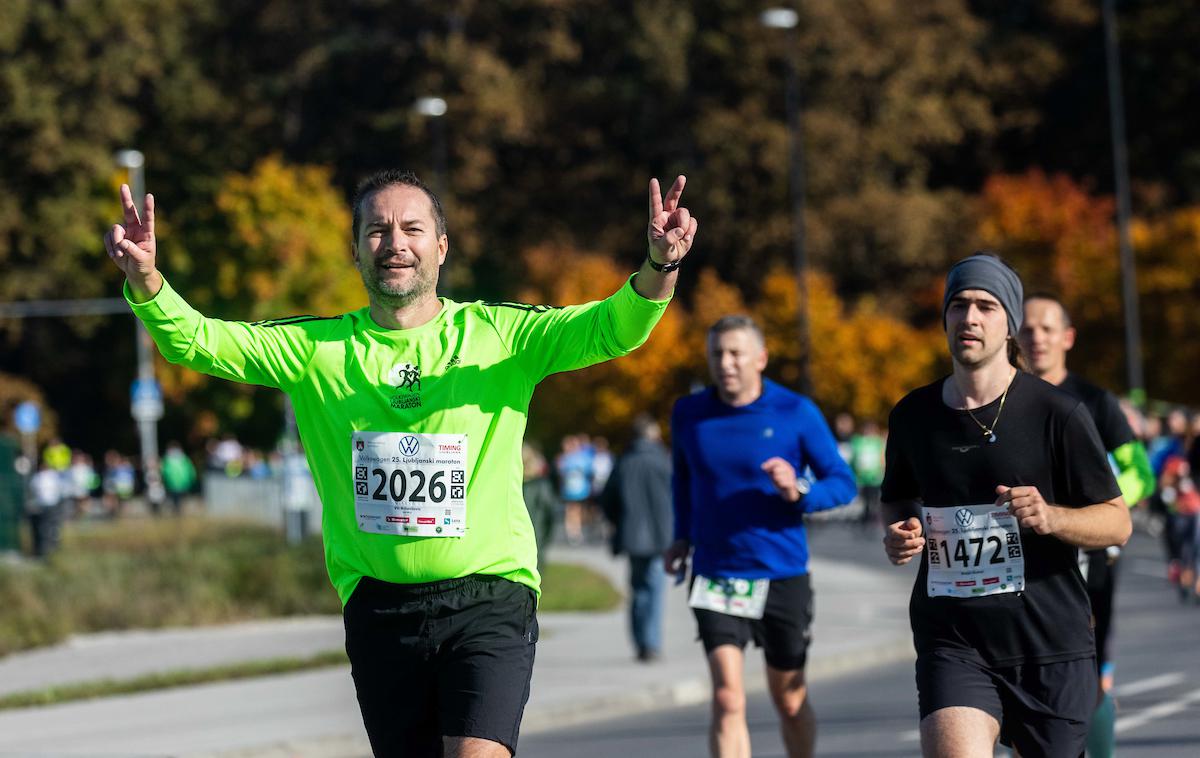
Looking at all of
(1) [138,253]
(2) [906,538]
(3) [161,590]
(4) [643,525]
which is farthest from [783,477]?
(3) [161,590]

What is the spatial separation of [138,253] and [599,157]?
55.5 m

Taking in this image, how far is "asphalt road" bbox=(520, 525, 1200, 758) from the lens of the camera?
34.8ft

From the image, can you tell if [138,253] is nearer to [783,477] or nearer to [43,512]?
[783,477]

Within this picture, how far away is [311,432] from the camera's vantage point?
18.4 ft

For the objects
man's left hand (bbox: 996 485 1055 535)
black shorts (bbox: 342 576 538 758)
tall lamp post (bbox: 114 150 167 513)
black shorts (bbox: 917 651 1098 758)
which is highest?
tall lamp post (bbox: 114 150 167 513)

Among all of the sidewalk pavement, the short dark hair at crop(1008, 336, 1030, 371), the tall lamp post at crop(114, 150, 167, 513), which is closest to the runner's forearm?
the short dark hair at crop(1008, 336, 1030, 371)

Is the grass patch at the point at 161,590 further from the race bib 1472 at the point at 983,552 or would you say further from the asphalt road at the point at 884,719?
the race bib 1472 at the point at 983,552

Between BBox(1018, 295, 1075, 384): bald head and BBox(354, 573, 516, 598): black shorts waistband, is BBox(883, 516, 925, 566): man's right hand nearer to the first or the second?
BBox(354, 573, 516, 598): black shorts waistband

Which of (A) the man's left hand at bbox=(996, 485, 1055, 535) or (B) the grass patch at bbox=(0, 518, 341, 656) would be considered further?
(B) the grass patch at bbox=(0, 518, 341, 656)

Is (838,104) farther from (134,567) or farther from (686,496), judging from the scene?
(686,496)

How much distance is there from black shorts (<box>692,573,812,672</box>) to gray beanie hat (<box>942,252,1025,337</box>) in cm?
268

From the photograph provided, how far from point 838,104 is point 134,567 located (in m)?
36.4

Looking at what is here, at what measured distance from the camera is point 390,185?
5496 mm

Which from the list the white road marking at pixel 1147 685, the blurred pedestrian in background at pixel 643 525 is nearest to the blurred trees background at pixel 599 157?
the blurred pedestrian in background at pixel 643 525
